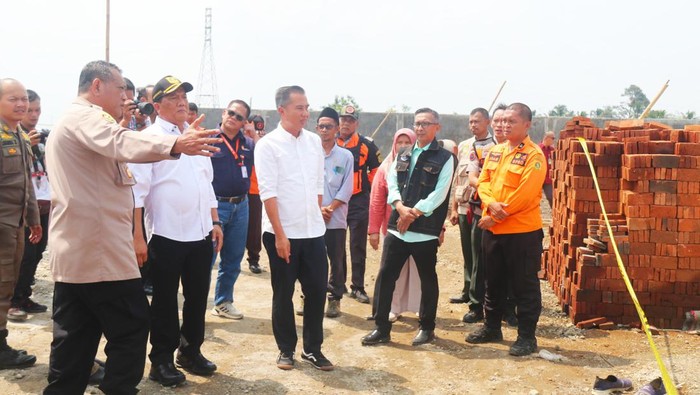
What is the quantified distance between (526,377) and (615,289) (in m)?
1.70

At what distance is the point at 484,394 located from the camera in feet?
14.2

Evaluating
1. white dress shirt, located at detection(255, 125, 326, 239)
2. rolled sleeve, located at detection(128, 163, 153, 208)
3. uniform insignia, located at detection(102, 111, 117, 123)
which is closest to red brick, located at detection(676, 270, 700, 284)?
white dress shirt, located at detection(255, 125, 326, 239)

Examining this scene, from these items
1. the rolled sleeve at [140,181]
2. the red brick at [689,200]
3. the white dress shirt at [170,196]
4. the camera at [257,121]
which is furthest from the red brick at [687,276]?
the camera at [257,121]

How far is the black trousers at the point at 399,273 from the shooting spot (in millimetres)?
5211

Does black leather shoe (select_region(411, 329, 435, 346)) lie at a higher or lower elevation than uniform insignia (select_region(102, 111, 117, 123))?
lower

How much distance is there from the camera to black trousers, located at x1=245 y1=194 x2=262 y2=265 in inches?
318

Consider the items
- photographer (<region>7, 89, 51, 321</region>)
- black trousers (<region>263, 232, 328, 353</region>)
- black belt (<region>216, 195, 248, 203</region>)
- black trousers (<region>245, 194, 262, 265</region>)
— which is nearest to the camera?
black trousers (<region>263, 232, 328, 353</region>)

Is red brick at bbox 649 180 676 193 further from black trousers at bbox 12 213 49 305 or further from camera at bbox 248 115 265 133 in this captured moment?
black trousers at bbox 12 213 49 305

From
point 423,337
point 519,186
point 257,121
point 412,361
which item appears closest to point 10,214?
point 412,361

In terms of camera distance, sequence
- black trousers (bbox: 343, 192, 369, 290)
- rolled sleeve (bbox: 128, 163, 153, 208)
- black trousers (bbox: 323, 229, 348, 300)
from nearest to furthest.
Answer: rolled sleeve (bbox: 128, 163, 153, 208), black trousers (bbox: 323, 229, 348, 300), black trousers (bbox: 343, 192, 369, 290)

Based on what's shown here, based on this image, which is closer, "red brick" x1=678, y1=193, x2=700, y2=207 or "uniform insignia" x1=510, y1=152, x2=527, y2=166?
"uniform insignia" x1=510, y1=152, x2=527, y2=166

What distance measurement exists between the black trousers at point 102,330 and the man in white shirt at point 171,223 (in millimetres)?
707

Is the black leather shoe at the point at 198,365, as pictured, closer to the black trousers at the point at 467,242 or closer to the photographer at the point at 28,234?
the photographer at the point at 28,234

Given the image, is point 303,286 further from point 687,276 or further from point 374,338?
point 687,276
